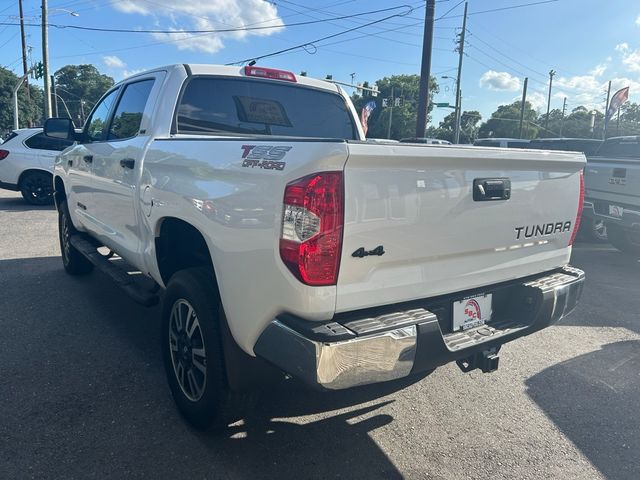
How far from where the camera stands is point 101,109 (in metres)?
5.22

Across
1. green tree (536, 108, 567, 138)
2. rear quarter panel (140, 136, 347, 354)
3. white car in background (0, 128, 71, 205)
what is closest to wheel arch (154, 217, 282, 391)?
rear quarter panel (140, 136, 347, 354)

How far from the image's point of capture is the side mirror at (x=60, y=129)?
5.23 metres

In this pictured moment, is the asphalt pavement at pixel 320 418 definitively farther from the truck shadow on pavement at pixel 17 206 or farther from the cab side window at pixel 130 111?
the truck shadow on pavement at pixel 17 206

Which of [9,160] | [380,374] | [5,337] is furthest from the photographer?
[9,160]

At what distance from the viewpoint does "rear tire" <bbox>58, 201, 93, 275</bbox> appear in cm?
592

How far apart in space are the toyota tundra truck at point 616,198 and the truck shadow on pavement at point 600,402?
10.8 feet

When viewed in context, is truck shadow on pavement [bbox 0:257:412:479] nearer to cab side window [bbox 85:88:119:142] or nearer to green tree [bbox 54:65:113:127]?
cab side window [bbox 85:88:119:142]

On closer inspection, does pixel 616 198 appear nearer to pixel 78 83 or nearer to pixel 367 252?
pixel 367 252

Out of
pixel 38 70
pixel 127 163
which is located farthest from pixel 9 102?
pixel 127 163

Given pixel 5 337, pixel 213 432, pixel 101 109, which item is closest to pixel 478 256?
pixel 213 432

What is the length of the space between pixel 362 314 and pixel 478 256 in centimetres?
82

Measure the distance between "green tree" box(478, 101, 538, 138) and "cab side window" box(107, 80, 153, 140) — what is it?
71.3 m

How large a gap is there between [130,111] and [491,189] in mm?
3062

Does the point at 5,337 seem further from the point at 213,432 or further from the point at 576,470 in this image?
the point at 576,470
